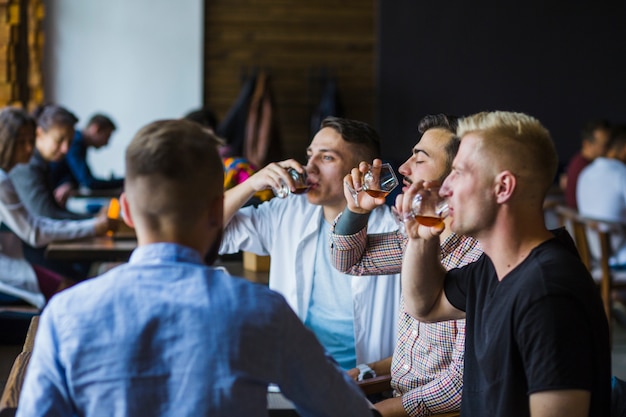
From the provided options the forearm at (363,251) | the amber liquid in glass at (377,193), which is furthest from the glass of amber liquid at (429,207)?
the forearm at (363,251)

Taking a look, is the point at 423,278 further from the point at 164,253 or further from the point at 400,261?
the point at 164,253

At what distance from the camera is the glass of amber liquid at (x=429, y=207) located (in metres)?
1.94

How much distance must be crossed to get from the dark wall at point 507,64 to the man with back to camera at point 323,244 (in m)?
5.72

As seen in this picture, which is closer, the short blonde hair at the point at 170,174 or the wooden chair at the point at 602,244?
the short blonde hair at the point at 170,174

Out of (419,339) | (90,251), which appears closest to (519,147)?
(419,339)

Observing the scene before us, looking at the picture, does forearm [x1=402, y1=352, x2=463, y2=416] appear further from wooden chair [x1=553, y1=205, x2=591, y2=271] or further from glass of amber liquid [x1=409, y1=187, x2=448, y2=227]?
wooden chair [x1=553, y1=205, x2=591, y2=271]

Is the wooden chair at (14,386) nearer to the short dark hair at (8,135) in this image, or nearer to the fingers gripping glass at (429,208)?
the fingers gripping glass at (429,208)

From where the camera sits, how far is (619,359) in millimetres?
5195

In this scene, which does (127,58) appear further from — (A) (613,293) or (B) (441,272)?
(B) (441,272)

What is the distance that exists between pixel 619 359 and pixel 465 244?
310 centimetres

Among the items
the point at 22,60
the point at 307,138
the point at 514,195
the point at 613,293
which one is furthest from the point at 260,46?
the point at 514,195

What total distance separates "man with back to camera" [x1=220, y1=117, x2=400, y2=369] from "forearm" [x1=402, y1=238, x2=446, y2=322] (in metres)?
0.71

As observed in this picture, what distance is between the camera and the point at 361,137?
291cm

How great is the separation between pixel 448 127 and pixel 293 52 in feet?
20.9
